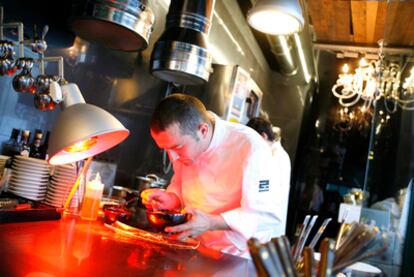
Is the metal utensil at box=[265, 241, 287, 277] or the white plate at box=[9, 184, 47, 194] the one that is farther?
the white plate at box=[9, 184, 47, 194]

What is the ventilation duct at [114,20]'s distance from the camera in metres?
1.98

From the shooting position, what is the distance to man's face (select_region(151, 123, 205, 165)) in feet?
6.15

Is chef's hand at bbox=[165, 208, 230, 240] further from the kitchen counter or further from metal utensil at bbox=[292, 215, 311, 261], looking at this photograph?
metal utensil at bbox=[292, 215, 311, 261]

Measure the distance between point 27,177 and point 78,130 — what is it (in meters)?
0.64

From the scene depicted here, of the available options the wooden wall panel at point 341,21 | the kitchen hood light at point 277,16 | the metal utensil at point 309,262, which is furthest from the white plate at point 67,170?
the wooden wall panel at point 341,21

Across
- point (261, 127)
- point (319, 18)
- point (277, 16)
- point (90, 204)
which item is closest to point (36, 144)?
point (90, 204)

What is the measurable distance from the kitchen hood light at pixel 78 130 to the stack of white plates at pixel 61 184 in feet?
1.22

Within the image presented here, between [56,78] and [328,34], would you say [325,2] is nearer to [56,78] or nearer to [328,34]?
[328,34]

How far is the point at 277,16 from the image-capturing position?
2611 millimetres

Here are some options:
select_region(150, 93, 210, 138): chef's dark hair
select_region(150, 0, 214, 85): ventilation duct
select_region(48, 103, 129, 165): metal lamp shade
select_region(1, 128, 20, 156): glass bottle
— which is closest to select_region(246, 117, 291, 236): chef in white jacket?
select_region(150, 0, 214, 85): ventilation duct

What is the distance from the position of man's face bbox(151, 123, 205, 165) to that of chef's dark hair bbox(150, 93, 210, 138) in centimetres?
2

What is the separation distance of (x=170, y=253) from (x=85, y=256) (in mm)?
358

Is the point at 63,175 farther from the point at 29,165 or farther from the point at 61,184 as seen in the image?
the point at 29,165

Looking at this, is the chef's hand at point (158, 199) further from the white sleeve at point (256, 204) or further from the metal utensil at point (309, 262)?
the metal utensil at point (309, 262)
